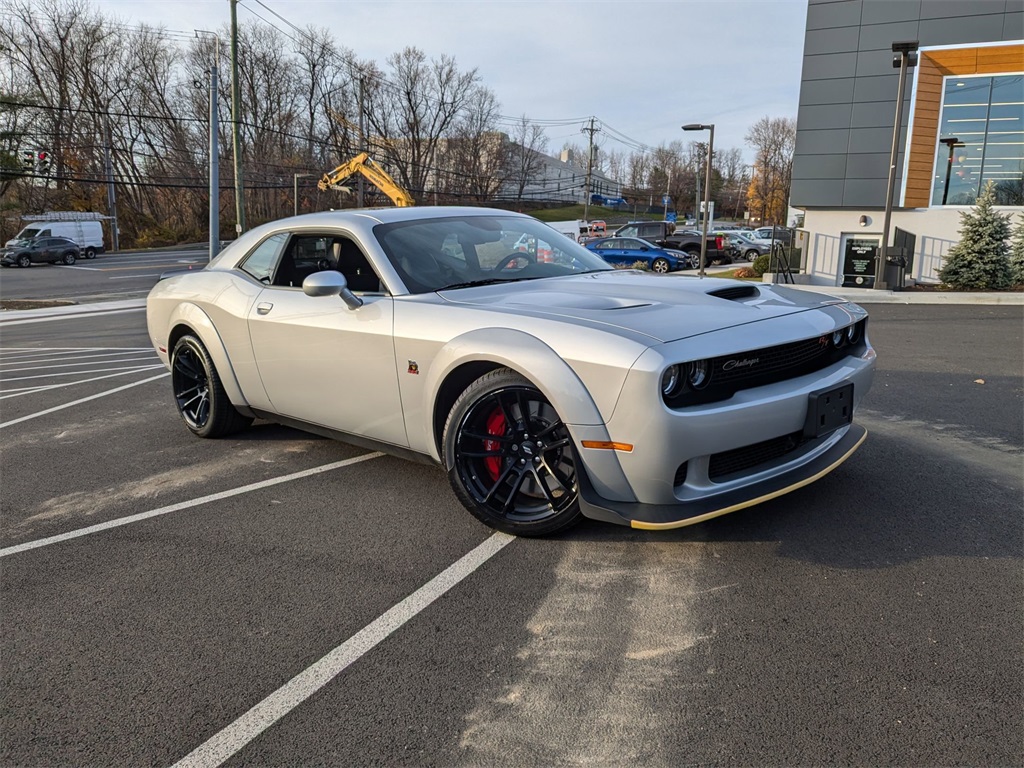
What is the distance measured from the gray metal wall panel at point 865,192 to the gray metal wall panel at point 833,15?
469 cm

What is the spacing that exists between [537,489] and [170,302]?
135 inches

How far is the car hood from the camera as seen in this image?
3.20 metres

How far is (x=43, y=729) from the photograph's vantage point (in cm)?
229

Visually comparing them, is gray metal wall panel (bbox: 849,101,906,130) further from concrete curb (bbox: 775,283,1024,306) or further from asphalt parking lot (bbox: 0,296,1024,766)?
asphalt parking lot (bbox: 0,296,1024,766)

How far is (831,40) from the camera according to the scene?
77.5ft

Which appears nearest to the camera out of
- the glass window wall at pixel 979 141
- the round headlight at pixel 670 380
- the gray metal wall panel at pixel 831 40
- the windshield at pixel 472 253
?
the round headlight at pixel 670 380

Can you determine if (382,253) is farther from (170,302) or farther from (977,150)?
(977,150)

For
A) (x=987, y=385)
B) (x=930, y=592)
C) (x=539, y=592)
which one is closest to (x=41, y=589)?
(x=539, y=592)

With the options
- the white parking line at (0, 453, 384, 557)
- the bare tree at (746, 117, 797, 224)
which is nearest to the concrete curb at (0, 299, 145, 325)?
the white parking line at (0, 453, 384, 557)

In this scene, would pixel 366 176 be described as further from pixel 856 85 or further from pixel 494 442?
pixel 494 442

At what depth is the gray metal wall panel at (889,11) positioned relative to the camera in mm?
22391

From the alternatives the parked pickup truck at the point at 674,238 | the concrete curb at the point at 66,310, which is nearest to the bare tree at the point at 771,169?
the parked pickup truck at the point at 674,238

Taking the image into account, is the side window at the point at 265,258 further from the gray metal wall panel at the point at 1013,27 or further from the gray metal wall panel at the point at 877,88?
the gray metal wall panel at the point at 1013,27

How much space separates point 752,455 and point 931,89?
24.3m
